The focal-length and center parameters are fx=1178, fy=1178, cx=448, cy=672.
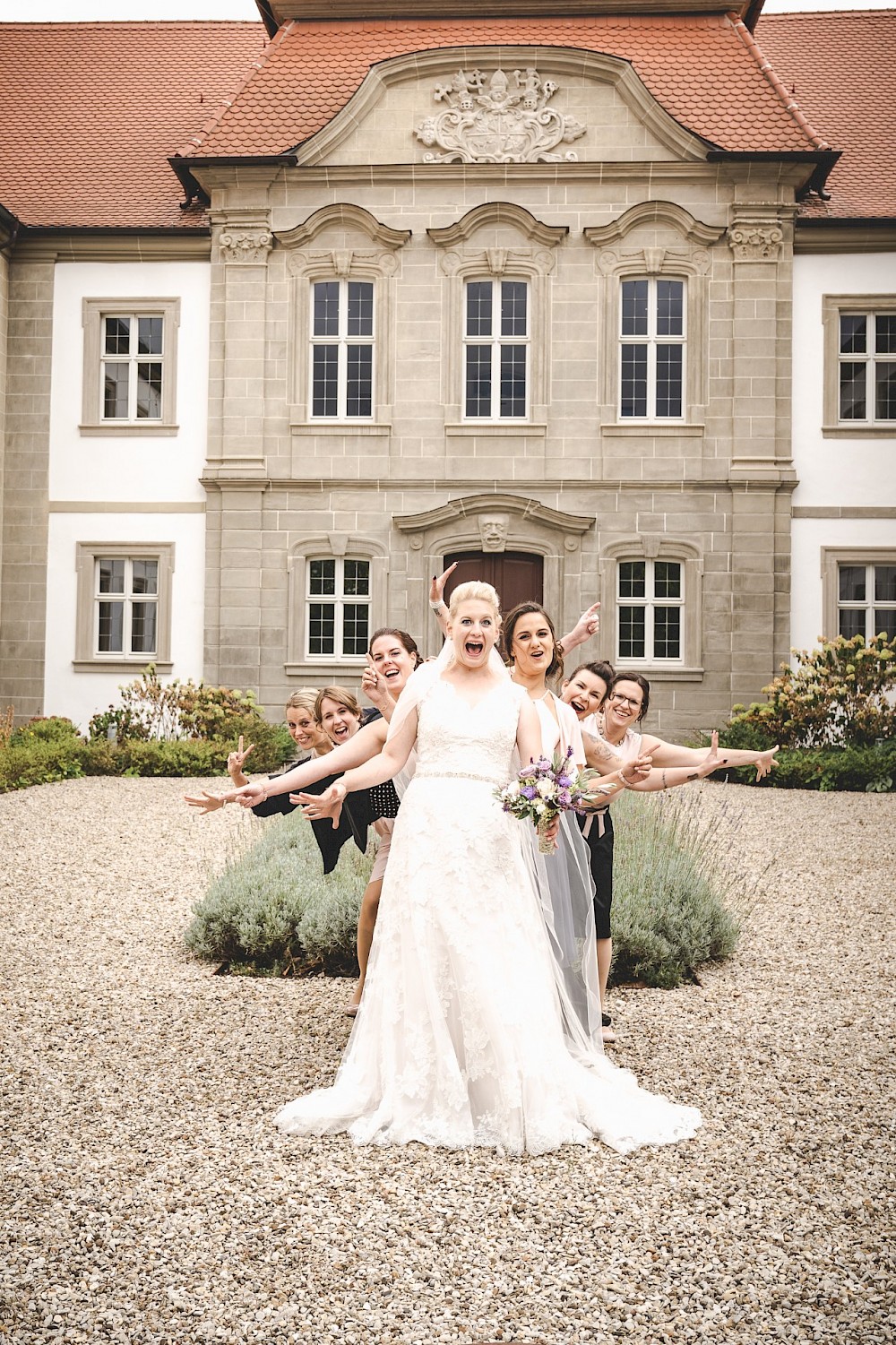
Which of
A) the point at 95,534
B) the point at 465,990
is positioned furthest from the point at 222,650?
the point at 465,990

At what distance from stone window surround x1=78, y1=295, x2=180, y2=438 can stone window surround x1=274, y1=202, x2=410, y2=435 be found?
1.88 metres

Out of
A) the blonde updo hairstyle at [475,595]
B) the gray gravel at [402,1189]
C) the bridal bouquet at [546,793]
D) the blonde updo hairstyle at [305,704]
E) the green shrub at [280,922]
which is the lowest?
the gray gravel at [402,1189]

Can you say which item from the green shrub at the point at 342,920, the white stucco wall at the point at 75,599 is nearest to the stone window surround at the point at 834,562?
the white stucco wall at the point at 75,599

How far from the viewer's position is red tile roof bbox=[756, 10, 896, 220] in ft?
57.6

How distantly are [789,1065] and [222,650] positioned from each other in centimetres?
1321

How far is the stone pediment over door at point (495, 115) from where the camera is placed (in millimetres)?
16875

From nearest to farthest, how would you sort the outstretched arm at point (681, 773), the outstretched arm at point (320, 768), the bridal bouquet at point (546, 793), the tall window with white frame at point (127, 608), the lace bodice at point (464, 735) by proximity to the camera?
the bridal bouquet at point (546, 793) < the outstretched arm at point (320, 768) < the lace bodice at point (464, 735) < the outstretched arm at point (681, 773) < the tall window with white frame at point (127, 608)

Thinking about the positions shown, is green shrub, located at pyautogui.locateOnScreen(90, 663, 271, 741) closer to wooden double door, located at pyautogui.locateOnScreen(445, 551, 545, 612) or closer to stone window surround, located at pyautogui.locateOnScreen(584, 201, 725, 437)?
wooden double door, located at pyautogui.locateOnScreen(445, 551, 545, 612)

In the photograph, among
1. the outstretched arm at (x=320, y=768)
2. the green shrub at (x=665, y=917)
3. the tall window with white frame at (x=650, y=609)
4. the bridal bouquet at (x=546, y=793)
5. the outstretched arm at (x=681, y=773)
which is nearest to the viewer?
the bridal bouquet at (x=546, y=793)

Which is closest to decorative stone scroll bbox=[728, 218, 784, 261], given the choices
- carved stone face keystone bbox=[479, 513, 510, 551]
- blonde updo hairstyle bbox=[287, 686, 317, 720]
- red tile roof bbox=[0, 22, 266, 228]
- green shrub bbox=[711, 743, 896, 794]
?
carved stone face keystone bbox=[479, 513, 510, 551]

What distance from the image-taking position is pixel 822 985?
21.1 feet

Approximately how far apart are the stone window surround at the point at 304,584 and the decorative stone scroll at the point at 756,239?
6.65 m

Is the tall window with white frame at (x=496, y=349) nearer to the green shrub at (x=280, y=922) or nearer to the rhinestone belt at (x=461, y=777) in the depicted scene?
the green shrub at (x=280, y=922)

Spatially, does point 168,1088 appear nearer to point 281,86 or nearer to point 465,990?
point 465,990
